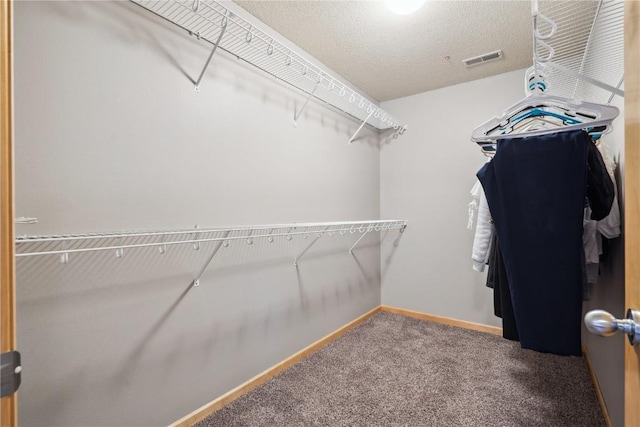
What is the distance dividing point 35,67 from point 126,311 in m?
1.01

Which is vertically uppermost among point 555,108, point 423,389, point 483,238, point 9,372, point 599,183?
point 555,108

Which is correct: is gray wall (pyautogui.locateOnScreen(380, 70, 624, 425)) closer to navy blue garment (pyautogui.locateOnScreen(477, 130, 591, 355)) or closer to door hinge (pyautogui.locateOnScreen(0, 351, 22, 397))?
Answer: navy blue garment (pyautogui.locateOnScreen(477, 130, 591, 355))

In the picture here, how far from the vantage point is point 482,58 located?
237 centimetres

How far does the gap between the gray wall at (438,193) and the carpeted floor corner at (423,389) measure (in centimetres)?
57

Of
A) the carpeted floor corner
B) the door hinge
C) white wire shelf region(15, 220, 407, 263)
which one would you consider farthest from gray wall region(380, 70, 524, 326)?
the door hinge

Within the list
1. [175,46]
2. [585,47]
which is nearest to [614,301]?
[585,47]

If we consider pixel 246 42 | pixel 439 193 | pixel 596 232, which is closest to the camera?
pixel 596 232

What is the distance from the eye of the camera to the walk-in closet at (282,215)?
1080 mm

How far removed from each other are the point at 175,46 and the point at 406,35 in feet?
4.90

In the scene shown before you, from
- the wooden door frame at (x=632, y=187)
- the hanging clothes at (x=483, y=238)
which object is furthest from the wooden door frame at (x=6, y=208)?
the hanging clothes at (x=483, y=238)

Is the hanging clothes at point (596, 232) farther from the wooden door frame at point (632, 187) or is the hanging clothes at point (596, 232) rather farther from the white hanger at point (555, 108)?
the wooden door frame at point (632, 187)

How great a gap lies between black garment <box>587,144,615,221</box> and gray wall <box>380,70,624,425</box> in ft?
5.25

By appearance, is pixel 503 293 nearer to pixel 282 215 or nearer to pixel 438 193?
pixel 282 215

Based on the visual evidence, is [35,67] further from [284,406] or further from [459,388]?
[459,388]
